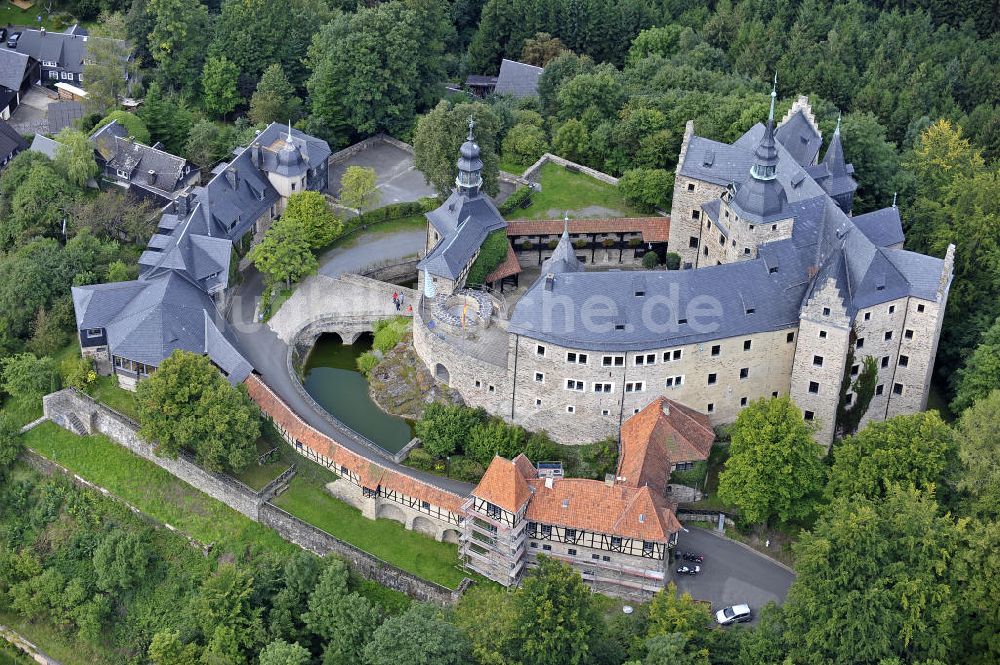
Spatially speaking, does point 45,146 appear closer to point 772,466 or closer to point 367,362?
point 367,362

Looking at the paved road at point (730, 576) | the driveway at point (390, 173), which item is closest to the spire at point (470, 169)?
the driveway at point (390, 173)

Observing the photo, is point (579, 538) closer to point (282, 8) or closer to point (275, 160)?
point (275, 160)

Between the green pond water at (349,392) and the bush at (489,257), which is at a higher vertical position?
the bush at (489,257)

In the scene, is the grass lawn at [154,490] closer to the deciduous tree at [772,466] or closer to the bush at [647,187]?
the deciduous tree at [772,466]

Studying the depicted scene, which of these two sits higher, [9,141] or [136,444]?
[9,141]

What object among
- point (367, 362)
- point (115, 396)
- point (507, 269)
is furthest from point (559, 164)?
point (115, 396)

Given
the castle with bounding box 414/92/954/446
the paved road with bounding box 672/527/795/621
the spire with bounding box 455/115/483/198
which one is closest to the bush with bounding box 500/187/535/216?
the spire with bounding box 455/115/483/198
